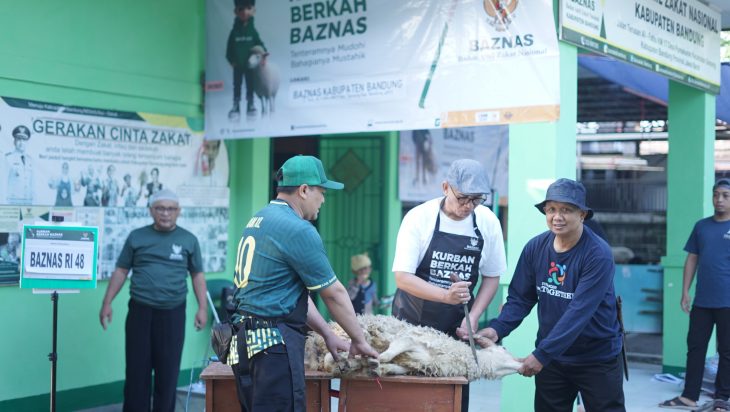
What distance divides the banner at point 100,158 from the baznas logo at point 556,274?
4755mm

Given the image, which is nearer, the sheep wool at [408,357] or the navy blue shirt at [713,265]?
the sheep wool at [408,357]

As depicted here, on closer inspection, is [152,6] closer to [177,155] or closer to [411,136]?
[177,155]

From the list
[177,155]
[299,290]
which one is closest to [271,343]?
[299,290]

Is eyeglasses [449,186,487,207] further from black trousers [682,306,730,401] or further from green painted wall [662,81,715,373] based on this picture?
green painted wall [662,81,715,373]

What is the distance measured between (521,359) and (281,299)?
4.97ft

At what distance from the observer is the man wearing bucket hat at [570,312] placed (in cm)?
492

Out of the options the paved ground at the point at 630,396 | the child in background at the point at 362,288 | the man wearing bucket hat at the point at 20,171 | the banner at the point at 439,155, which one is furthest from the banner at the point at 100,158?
the banner at the point at 439,155

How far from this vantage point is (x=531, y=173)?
6840 mm

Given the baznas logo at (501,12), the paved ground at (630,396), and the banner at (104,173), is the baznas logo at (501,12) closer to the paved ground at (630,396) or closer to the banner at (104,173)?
the banner at (104,173)

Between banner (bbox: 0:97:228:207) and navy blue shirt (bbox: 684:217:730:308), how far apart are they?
4986 millimetres

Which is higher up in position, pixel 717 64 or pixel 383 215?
pixel 717 64

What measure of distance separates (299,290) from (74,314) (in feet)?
14.0

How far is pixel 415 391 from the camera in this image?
180 inches

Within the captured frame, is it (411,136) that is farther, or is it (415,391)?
(411,136)
